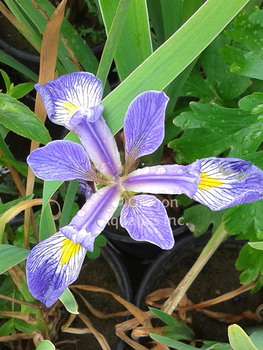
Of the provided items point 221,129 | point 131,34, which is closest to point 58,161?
point 131,34

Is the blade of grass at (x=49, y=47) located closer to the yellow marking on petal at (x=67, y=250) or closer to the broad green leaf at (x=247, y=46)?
the yellow marking on petal at (x=67, y=250)

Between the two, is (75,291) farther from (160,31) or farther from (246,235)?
(160,31)

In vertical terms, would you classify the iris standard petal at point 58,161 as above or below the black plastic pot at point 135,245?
above

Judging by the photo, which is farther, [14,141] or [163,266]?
[14,141]

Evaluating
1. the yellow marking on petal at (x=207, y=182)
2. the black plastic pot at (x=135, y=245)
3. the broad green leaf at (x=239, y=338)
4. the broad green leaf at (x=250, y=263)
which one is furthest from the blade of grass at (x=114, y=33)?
the black plastic pot at (x=135, y=245)

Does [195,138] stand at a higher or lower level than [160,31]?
lower

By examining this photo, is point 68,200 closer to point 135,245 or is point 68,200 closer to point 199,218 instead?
point 199,218

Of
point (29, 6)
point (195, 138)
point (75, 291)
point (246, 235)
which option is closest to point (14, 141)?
point (75, 291)
